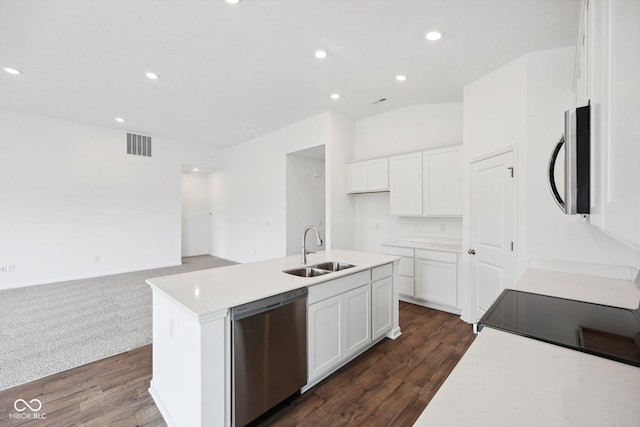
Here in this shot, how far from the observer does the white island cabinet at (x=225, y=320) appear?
4.89ft

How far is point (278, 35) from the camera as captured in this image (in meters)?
2.63

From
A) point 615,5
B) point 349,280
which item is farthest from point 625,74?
point 349,280

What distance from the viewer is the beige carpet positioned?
8.32 feet

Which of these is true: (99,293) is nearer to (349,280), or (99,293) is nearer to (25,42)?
(25,42)

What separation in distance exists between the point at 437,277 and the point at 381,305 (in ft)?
4.61

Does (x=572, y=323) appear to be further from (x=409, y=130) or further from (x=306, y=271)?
(x=409, y=130)

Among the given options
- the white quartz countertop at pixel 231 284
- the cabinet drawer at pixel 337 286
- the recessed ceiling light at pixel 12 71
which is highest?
the recessed ceiling light at pixel 12 71

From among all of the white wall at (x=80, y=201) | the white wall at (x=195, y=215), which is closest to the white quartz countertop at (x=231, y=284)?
the white wall at (x=80, y=201)

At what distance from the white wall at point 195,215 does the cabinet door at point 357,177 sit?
5.24m

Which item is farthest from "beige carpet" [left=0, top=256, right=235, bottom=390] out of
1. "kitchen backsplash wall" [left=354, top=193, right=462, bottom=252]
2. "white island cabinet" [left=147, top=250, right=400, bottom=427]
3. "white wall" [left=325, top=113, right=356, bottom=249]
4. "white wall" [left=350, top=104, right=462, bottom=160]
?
"white wall" [left=350, top=104, right=462, bottom=160]

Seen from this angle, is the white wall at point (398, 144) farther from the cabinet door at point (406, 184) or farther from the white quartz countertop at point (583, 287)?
the white quartz countertop at point (583, 287)

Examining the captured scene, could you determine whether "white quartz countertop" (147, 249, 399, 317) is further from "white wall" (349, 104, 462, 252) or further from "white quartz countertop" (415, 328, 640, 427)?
"white wall" (349, 104, 462, 252)

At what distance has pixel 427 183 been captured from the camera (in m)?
4.04

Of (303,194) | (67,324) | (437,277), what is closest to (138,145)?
(303,194)
